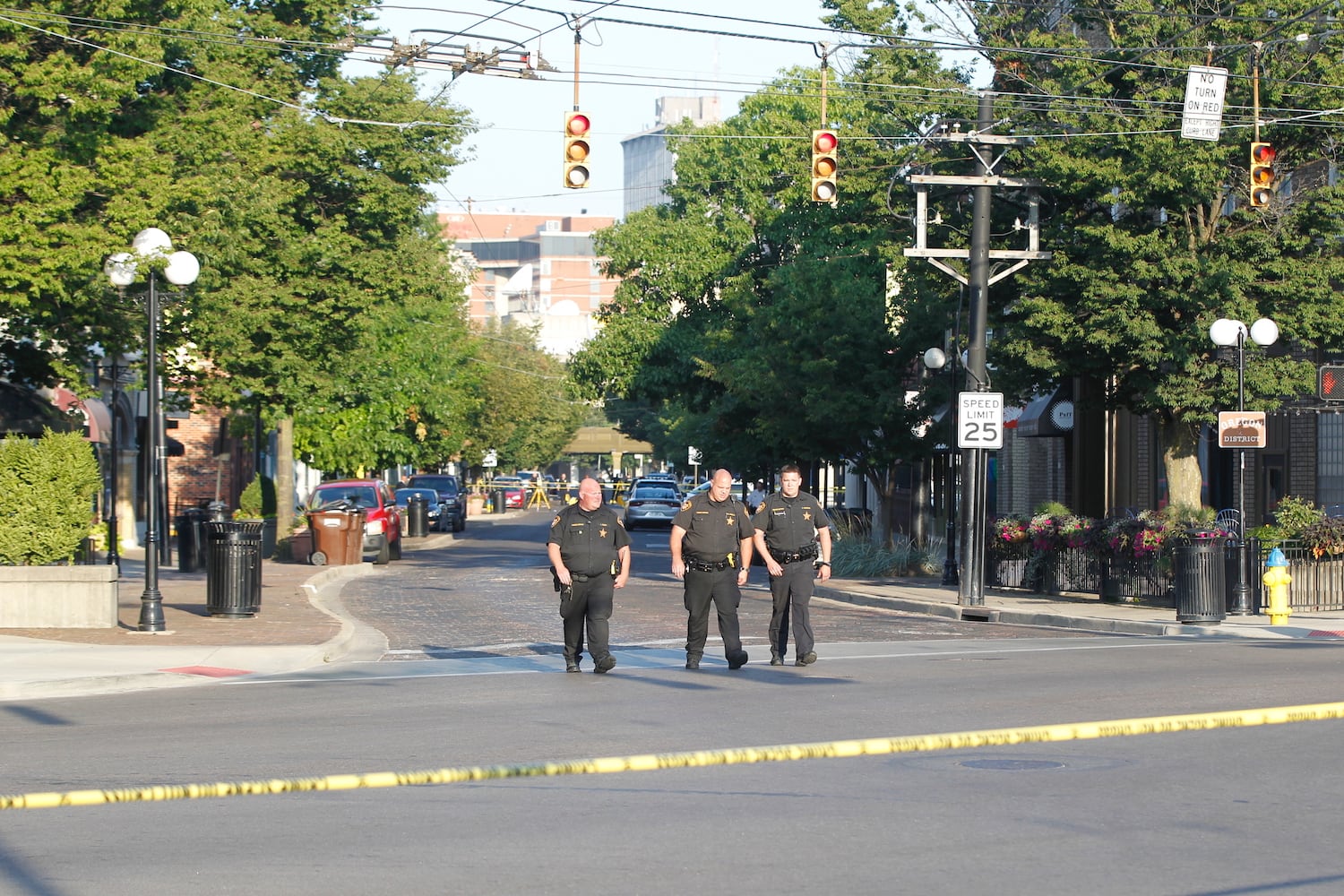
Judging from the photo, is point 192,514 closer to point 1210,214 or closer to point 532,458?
point 1210,214

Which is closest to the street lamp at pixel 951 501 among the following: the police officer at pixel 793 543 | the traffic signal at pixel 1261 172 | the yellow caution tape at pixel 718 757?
the traffic signal at pixel 1261 172

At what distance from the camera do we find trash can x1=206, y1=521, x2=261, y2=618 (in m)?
20.8

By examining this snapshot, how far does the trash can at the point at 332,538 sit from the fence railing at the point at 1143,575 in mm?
13861

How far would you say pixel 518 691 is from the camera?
13.8 metres

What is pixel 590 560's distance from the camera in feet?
49.4

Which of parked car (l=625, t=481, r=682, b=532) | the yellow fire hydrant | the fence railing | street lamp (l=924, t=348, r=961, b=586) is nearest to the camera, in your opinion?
the yellow fire hydrant

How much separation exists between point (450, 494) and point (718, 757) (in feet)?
163

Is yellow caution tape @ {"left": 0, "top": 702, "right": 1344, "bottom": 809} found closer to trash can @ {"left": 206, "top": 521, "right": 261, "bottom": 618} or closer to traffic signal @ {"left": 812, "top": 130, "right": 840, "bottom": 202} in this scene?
traffic signal @ {"left": 812, "top": 130, "right": 840, "bottom": 202}

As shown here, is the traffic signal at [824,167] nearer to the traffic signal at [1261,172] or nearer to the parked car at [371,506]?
the traffic signal at [1261,172]

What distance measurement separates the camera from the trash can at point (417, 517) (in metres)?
49.8

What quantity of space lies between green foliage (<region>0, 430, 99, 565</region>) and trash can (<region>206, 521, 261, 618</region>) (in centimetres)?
179

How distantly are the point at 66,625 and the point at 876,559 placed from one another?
636 inches

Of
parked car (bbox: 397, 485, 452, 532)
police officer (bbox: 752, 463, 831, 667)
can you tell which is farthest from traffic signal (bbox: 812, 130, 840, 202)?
parked car (bbox: 397, 485, 452, 532)

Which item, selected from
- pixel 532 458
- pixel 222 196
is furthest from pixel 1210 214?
pixel 532 458
